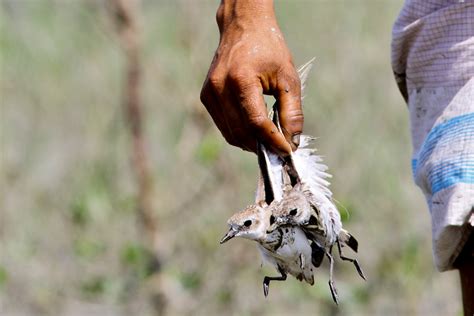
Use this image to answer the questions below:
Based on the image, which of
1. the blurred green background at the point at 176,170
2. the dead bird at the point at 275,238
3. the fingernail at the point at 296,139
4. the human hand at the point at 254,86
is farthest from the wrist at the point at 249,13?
the blurred green background at the point at 176,170

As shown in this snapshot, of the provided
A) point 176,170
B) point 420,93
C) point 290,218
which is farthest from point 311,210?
point 176,170

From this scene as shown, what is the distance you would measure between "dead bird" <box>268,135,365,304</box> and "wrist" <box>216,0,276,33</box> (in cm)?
31

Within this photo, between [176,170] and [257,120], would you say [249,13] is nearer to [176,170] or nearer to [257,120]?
[257,120]

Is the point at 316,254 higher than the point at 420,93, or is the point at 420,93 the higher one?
the point at 420,93

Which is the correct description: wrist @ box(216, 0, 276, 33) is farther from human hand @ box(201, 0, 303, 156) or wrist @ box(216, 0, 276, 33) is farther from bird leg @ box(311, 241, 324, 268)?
bird leg @ box(311, 241, 324, 268)

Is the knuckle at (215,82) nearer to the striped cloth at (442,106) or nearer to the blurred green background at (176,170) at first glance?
the striped cloth at (442,106)

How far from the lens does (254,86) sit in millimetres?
2195

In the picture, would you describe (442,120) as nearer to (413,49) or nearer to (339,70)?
(413,49)

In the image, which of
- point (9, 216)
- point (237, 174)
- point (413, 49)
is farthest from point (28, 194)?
point (413, 49)

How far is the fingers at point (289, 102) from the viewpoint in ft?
7.30

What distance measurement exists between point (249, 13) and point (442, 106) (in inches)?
22.3

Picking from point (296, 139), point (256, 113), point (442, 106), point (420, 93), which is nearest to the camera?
point (256, 113)

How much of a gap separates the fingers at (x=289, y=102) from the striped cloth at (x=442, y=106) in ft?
1.31

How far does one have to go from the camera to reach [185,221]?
5.50 metres
